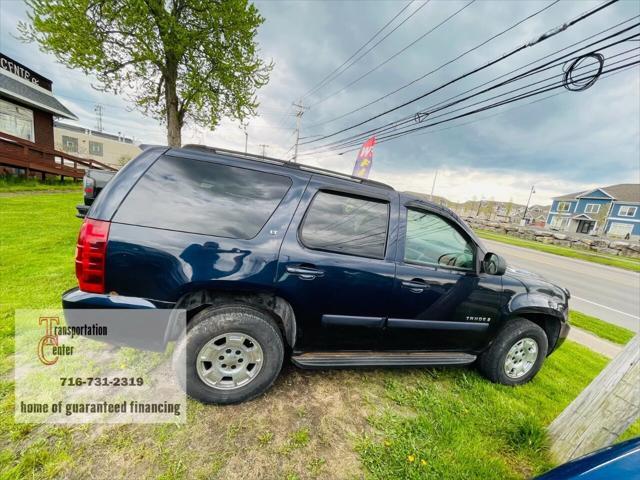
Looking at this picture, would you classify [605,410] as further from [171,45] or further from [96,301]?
[171,45]

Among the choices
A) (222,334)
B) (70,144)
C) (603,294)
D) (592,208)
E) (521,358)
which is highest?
(592,208)

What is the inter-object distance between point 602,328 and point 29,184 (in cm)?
1974

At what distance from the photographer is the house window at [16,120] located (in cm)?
1289

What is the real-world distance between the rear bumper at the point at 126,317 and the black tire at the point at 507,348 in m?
3.18

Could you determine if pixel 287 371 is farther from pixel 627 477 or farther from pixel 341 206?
pixel 627 477

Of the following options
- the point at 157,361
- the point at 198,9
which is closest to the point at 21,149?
the point at 198,9

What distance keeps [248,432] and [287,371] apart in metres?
0.78

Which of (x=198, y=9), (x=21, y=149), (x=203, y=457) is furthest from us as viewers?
(x=21, y=149)

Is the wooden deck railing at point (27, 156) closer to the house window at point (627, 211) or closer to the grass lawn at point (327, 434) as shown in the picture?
the grass lawn at point (327, 434)

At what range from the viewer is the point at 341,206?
244 centimetres

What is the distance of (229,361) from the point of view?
85.2 inches

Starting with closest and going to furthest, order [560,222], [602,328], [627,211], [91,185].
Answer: [91,185] < [602,328] < [627,211] < [560,222]

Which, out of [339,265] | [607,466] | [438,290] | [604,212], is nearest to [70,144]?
[339,265]

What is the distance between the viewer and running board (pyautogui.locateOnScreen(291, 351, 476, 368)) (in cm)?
234
